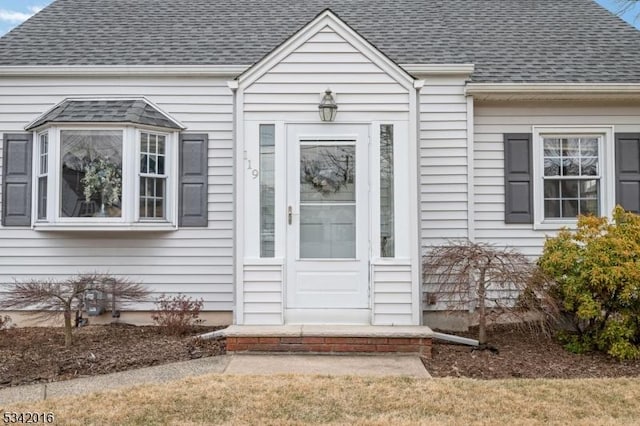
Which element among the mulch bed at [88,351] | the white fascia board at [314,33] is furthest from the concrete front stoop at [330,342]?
the white fascia board at [314,33]

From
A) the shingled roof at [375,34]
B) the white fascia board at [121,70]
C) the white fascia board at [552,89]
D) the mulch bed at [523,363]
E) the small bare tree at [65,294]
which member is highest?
the shingled roof at [375,34]

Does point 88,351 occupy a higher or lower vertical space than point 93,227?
lower

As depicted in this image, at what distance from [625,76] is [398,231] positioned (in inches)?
169

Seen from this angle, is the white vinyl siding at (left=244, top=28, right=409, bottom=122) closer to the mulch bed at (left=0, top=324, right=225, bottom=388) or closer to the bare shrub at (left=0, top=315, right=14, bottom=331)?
the mulch bed at (left=0, top=324, right=225, bottom=388)

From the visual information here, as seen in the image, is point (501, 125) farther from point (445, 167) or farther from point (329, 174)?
point (329, 174)

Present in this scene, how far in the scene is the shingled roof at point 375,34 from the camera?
7.14 metres

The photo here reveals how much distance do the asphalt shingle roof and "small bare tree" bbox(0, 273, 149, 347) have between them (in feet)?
6.93

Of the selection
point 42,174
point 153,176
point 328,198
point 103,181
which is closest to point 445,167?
point 328,198

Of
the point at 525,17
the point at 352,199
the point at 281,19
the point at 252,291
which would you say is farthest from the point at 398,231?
the point at 525,17

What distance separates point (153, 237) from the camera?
6.76 metres

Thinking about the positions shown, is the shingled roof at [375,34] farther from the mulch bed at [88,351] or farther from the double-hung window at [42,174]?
the mulch bed at [88,351]

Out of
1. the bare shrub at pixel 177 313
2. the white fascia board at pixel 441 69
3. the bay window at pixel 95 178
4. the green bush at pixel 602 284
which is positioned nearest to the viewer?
the green bush at pixel 602 284

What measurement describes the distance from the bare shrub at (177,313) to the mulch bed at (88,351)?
4.9 inches

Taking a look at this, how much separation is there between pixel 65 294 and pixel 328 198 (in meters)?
3.74
